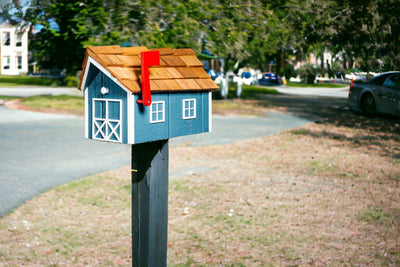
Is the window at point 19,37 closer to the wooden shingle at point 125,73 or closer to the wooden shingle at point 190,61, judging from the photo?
the wooden shingle at point 190,61

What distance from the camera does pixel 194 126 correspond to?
9.77 ft

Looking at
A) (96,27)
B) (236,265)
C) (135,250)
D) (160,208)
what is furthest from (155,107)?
(96,27)

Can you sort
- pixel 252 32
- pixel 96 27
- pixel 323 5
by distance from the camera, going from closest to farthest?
1. pixel 96 27
2. pixel 323 5
3. pixel 252 32

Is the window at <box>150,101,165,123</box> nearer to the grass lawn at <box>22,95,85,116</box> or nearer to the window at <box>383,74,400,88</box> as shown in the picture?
the window at <box>383,74,400,88</box>

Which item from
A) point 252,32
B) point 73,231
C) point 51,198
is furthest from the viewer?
point 252,32

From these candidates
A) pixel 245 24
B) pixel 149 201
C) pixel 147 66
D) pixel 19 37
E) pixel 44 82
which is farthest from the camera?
pixel 44 82

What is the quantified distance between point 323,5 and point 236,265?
723 cm

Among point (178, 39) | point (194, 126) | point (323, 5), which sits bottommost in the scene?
point (194, 126)

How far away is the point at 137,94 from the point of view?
2.57 metres

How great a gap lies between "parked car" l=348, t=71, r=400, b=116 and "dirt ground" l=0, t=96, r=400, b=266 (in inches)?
163

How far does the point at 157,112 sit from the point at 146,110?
82 mm

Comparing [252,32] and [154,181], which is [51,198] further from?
[252,32]

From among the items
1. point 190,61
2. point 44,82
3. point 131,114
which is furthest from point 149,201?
point 44,82

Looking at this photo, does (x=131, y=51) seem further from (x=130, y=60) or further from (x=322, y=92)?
(x=322, y=92)
